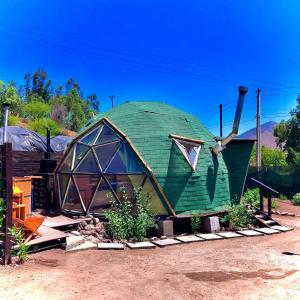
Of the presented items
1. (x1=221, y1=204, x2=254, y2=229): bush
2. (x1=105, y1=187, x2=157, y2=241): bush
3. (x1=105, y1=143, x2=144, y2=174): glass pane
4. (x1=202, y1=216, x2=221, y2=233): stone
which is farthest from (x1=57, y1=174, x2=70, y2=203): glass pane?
(x1=221, y1=204, x2=254, y2=229): bush

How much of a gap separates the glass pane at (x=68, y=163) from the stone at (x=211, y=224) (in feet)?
14.3

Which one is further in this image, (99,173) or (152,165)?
(99,173)

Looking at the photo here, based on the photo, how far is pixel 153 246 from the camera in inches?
322

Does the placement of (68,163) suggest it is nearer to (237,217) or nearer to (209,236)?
(209,236)

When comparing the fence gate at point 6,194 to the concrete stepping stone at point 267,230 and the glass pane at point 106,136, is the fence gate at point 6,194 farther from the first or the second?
the concrete stepping stone at point 267,230

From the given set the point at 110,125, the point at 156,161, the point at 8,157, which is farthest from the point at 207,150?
the point at 8,157

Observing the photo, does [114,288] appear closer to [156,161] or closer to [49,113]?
[156,161]

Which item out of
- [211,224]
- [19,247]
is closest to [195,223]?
[211,224]

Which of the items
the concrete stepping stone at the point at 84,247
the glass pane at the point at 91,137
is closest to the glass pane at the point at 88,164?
the glass pane at the point at 91,137

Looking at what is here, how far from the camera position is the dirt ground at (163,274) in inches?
204

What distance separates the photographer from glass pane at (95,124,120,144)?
1087 cm

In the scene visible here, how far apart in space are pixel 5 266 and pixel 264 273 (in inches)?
168

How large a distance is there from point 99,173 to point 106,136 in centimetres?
118

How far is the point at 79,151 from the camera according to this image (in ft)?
37.8
